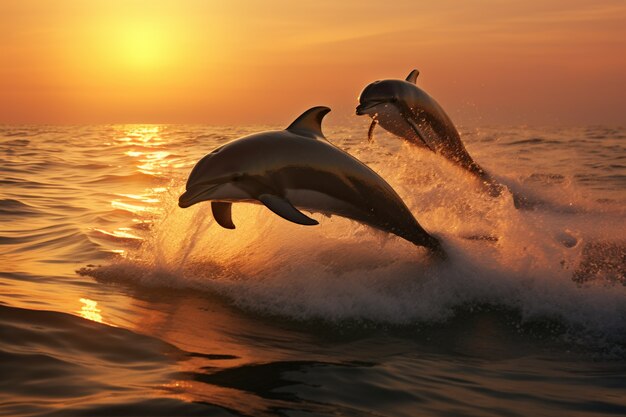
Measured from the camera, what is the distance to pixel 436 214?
33.3ft

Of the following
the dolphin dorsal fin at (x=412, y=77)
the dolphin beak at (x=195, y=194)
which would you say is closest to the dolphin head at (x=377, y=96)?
the dolphin dorsal fin at (x=412, y=77)

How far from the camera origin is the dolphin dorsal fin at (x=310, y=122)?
268 inches

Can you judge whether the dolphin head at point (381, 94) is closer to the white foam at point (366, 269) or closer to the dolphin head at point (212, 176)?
the white foam at point (366, 269)

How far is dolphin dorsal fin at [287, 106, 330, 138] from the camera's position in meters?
6.80

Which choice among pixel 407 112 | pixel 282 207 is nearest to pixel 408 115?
pixel 407 112

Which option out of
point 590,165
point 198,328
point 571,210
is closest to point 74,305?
point 198,328

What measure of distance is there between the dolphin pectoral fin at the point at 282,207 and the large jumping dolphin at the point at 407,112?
12.6 feet

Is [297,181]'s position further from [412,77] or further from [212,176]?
[412,77]

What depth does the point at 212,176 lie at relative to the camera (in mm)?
6445

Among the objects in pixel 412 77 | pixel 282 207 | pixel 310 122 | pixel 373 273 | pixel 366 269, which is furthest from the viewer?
pixel 412 77

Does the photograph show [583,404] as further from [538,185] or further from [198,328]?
[538,185]

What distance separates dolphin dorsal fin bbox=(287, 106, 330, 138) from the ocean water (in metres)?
1.53

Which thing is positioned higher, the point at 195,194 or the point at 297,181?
the point at 297,181

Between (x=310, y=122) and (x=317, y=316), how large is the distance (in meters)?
1.82
